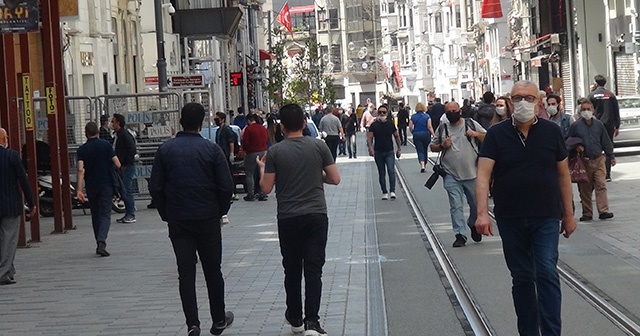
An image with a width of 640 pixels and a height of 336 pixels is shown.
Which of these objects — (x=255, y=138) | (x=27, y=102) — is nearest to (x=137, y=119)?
→ (x=255, y=138)

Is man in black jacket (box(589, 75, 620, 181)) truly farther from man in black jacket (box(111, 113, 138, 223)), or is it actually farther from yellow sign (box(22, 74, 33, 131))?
yellow sign (box(22, 74, 33, 131))

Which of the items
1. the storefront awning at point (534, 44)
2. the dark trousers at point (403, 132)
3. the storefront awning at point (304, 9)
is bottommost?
the dark trousers at point (403, 132)

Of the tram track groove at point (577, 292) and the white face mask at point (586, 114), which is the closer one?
the tram track groove at point (577, 292)

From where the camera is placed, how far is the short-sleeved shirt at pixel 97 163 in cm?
1708

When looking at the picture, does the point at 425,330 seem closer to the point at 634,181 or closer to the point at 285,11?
the point at 634,181

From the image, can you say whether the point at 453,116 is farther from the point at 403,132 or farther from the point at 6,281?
the point at 403,132

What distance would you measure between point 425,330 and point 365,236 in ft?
26.9

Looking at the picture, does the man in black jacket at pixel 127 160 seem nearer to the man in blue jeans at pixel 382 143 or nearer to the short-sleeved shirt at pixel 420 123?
the man in blue jeans at pixel 382 143

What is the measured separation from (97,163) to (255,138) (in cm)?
1037

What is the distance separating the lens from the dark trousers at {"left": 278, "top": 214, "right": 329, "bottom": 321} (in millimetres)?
10117

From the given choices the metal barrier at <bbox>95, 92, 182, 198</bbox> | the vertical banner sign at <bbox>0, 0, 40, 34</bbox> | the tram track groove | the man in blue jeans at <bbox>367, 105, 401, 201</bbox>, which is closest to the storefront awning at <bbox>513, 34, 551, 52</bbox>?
the metal barrier at <bbox>95, 92, 182, 198</bbox>

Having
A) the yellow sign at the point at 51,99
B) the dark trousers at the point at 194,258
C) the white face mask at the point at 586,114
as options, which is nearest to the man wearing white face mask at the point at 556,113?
the white face mask at the point at 586,114

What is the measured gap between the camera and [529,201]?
28.8 ft

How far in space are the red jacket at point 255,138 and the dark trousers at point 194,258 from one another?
54.9ft
